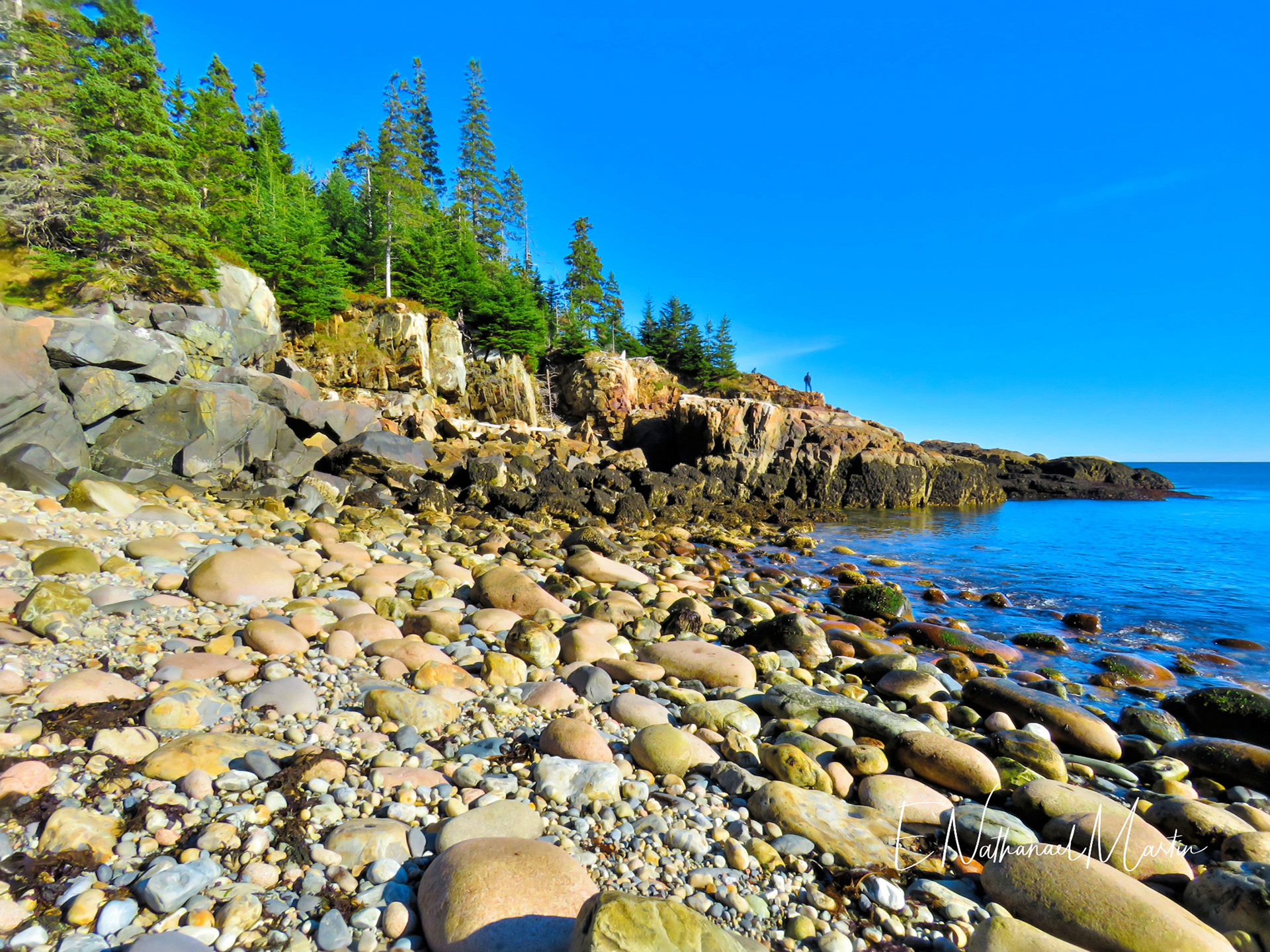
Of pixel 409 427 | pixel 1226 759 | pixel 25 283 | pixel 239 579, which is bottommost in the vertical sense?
pixel 1226 759

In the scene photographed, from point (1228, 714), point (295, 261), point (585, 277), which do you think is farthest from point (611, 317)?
point (1228, 714)

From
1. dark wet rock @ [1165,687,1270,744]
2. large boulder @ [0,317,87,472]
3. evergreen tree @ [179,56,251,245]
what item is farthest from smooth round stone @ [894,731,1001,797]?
evergreen tree @ [179,56,251,245]

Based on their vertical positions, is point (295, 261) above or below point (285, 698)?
above

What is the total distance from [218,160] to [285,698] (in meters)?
33.3

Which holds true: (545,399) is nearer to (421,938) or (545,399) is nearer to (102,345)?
(102,345)

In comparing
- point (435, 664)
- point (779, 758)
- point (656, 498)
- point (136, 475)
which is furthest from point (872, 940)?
point (656, 498)

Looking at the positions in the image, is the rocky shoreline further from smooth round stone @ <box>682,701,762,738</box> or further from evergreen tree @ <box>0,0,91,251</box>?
evergreen tree @ <box>0,0,91,251</box>

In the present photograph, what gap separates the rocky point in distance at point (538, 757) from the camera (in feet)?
6.95

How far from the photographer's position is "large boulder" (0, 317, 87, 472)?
31.3 feet

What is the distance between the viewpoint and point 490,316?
114ft

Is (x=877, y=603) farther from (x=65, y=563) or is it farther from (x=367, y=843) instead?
(x=65, y=563)

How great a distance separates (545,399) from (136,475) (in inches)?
1077

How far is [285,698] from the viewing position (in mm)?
3617

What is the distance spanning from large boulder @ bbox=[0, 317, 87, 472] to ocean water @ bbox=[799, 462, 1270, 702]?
51.5 feet
